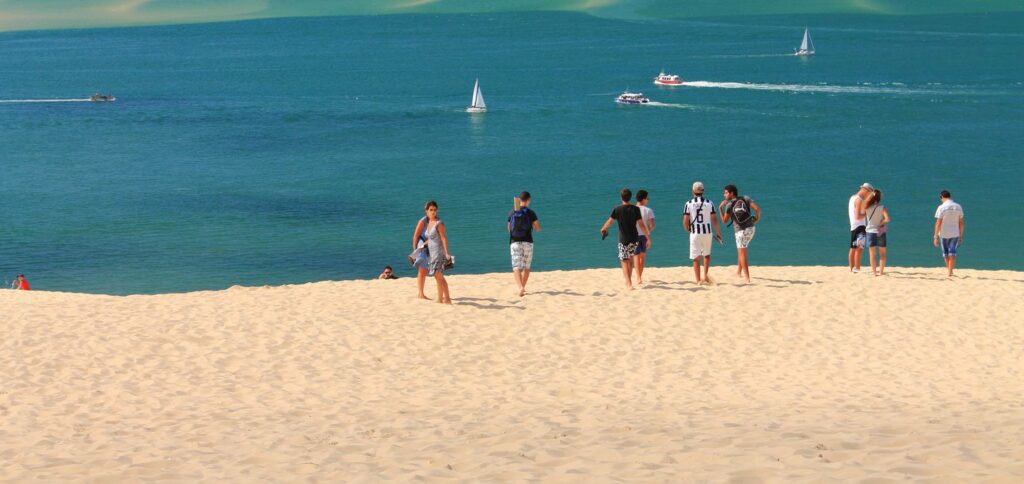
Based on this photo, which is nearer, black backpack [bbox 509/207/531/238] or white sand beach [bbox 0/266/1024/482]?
white sand beach [bbox 0/266/1024/482]

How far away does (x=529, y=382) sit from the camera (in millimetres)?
13641

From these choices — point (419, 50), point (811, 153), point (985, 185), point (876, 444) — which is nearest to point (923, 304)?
point (876, 444)

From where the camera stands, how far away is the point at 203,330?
15734 millimetres

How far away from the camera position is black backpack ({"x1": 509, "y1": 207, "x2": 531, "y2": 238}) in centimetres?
1772

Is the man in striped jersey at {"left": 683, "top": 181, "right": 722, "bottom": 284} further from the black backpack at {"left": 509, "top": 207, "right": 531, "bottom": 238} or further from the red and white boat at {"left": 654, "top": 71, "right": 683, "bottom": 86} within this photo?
the red and white boat at {"left": 654, "top": 71, "right": 683, "bottom": 86}

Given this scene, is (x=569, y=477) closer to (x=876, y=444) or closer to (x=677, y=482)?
(x=677, y=482)

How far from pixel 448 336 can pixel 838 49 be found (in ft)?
441

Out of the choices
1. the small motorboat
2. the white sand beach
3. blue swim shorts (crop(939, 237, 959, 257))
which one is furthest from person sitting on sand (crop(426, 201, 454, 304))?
the small motorboat

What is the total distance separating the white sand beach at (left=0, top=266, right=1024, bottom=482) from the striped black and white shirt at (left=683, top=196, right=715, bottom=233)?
3.36ft

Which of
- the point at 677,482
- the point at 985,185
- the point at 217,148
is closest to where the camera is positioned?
the point at 677,482

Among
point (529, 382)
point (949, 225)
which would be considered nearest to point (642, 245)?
point (949, 225)

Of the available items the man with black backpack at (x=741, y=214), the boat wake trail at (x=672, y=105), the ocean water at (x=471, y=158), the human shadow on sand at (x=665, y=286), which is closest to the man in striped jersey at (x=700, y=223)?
the man with black backpack at (x=741, y=214)

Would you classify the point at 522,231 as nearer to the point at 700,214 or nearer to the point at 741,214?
the point at 700,214

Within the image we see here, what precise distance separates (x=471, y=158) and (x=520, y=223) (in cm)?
4712
